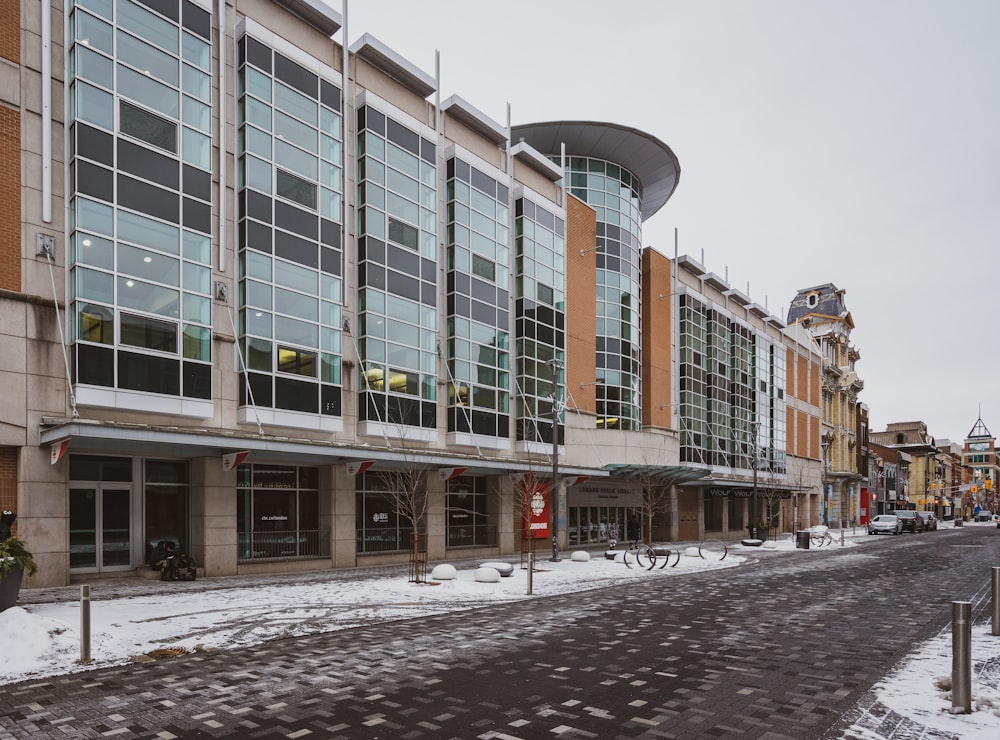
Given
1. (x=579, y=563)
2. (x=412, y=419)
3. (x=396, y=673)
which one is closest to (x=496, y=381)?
(x=412, y=419)

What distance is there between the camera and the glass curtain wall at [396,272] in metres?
25.9

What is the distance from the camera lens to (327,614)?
14062 millimetres

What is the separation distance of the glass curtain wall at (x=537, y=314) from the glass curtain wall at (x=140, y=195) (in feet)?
53.4

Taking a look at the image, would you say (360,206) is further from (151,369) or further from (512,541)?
(512,541)

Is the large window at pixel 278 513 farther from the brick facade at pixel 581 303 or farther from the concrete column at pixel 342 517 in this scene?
the brick facade at pixel 581 303

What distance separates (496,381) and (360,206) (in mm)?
10044

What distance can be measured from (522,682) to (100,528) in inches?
599

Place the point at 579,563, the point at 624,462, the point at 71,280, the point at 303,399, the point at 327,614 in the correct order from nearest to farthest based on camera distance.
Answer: the point at 327,614, the point at 71,280, the point at 303,399, the point at 579,563, the point at 624,462

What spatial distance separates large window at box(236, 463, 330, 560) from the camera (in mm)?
22344

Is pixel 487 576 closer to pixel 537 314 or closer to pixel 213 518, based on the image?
pixel 213 518

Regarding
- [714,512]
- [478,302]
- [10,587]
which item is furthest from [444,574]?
[714,512]

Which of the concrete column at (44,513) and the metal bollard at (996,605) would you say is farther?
the concrete column at (44,513)

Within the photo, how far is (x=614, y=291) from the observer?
138 feet

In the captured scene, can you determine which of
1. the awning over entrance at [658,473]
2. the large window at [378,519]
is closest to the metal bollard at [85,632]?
the large window at [378,519]
